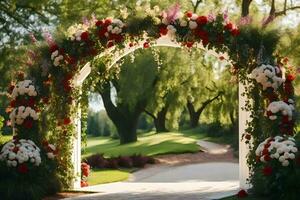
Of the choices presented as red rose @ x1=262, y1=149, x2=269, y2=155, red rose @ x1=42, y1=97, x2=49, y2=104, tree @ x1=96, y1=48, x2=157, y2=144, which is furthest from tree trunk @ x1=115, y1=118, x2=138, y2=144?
red rose @ x1=262, y1=149, x2=269, y2=155

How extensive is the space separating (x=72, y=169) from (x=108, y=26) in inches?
121

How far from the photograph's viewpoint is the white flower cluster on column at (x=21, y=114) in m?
10.0

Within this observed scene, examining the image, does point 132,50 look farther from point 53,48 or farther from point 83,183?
point 83,183

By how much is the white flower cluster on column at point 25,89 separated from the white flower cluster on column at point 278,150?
4355 millimetres

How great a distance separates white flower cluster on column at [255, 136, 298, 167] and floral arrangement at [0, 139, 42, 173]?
3.90 metres

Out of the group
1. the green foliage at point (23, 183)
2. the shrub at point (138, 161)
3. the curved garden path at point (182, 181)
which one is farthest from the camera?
the shrub at point (138, 161)

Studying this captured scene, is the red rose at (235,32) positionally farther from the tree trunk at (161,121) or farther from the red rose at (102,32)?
the tree trunk at (161,121)

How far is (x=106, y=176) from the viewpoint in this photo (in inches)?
561

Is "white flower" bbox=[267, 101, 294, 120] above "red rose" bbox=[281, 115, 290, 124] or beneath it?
above

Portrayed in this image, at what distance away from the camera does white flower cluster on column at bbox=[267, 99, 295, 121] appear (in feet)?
30.2

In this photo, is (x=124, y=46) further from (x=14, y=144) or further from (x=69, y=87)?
(x=14, y=144)

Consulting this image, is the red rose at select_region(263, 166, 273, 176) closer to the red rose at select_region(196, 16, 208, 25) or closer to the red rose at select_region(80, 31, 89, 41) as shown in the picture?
the red rose at select_region(196, 16, 208, 25)

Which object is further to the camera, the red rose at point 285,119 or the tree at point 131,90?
the tree at point 131,90

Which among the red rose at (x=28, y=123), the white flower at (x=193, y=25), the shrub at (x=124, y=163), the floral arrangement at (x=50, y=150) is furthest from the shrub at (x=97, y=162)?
the white flower at (x=193, y=25)
